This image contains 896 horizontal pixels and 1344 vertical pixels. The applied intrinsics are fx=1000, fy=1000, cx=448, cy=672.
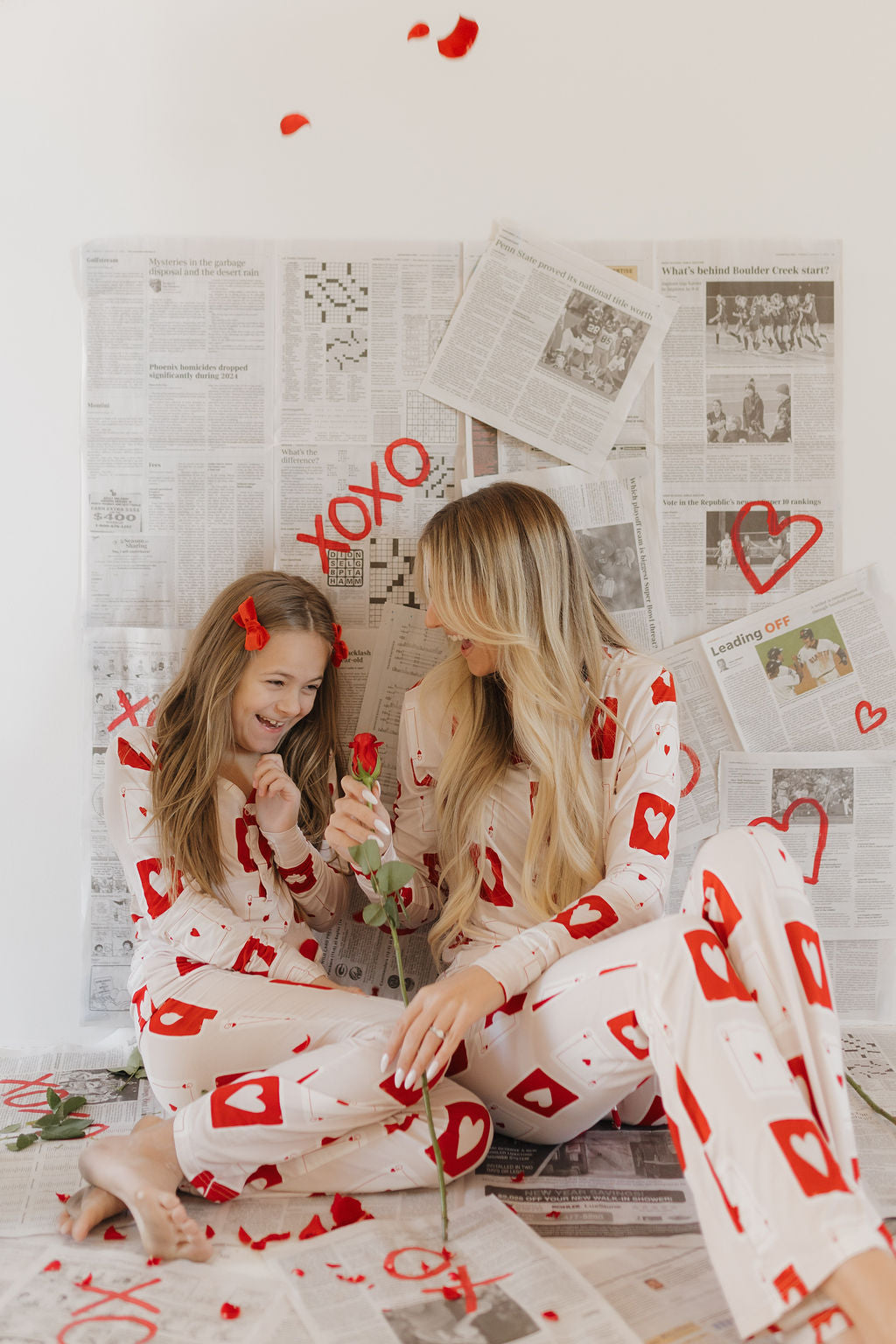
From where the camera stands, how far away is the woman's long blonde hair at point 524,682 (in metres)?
1.26

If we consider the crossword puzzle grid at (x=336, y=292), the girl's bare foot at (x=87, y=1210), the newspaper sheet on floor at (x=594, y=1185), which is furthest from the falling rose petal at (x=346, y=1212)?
the crossword puzzle grid at (x=336, y=292)

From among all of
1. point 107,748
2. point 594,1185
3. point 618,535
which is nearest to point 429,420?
point 618,535

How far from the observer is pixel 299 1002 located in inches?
49.3

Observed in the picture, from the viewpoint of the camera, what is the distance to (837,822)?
154 centimetres

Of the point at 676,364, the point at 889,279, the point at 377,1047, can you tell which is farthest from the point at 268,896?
the point at 889,279

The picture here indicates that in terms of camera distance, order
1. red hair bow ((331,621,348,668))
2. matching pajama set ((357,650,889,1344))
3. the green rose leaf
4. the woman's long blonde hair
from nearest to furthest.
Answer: matching pajama set ((357,650,889,1344))
the green rose leaf
the woman's long blonde hair
red hair bow ((331,621,348,668))

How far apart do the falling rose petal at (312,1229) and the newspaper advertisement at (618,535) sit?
88 centimetres

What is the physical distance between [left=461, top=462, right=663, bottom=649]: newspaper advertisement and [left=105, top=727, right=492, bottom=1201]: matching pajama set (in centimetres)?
59

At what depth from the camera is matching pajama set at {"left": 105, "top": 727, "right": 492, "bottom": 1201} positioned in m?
1.08

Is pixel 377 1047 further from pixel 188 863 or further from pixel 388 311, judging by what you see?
pixel 388 311

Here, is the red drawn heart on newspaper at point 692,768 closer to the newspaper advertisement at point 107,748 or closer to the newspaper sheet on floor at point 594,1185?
the newspaper sheet on floor at point 594,1185

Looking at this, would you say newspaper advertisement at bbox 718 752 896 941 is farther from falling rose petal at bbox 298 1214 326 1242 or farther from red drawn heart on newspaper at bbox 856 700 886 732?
falling rose petal at bbox 298 1214 326 1242

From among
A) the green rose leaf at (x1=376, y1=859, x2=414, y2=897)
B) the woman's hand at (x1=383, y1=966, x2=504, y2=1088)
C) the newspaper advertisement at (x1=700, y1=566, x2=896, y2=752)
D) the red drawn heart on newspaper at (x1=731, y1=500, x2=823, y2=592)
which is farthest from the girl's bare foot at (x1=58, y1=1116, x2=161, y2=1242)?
the red drawn heart on newspaper at (x1=731, y1=500, x2=823, y2=592)

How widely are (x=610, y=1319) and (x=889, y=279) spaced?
1.43 meters
